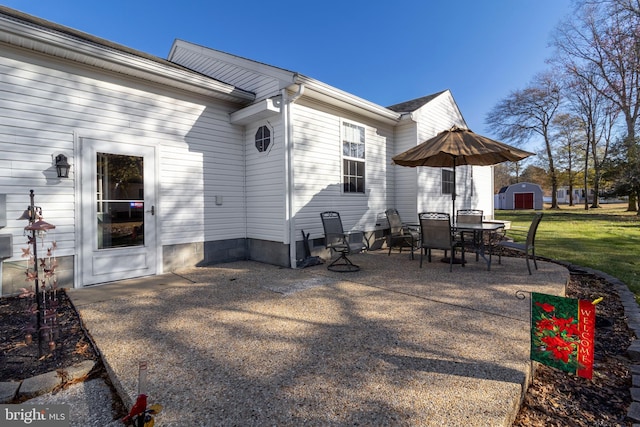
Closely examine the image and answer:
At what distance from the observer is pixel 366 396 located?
5.94 feet

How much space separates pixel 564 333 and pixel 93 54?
19.8ft

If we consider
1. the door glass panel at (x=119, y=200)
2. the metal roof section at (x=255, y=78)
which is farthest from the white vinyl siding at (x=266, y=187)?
the door glass panel at (x=119, y=200)

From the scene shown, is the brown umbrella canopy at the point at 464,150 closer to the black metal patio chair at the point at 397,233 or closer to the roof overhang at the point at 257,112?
the black metal patio chair at the point at 397,233

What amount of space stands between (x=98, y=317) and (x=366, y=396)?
299 cm

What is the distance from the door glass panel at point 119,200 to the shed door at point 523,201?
38.5m

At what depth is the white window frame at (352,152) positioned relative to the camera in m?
6.75

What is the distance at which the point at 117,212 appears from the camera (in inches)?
186

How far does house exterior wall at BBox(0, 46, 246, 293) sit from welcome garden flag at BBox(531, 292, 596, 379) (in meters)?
5.25

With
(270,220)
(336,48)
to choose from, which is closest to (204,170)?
(270,220)

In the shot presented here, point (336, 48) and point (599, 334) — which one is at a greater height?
point (336, 48)

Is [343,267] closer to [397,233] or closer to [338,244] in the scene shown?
[338,244]

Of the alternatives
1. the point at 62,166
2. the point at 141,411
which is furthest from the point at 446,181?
the point at 141,411

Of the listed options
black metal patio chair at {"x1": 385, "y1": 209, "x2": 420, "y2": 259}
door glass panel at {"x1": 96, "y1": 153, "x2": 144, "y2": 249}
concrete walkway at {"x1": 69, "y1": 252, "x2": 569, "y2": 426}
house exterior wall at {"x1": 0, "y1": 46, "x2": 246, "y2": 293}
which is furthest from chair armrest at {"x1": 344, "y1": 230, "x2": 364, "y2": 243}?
door glass panel at {"x1": 96, "y1": 153, "x2": 144, "y2": 249}

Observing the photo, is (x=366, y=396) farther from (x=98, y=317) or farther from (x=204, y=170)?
(x=204, y=170)
